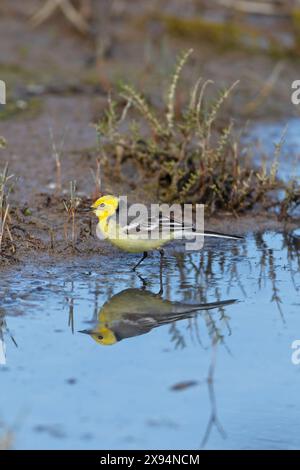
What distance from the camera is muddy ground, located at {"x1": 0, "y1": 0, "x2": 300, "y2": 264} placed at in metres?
8.70

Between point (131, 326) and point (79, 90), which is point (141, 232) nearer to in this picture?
point (131, 326)

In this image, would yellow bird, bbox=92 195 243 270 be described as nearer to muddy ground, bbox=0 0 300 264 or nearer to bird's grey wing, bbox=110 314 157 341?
muddy ground, bbox=0 0 300 264

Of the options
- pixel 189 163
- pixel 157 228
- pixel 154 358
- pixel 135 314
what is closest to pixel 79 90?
pixel 189 163

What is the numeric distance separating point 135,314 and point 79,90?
669 centimetres

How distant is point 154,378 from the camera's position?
220 inches

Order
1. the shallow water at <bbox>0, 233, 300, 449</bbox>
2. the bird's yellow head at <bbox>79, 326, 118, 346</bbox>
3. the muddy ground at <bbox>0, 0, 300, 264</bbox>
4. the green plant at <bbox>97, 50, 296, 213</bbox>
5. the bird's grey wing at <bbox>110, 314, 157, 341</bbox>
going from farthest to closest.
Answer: the green plant at <bbox>97, 50, 296, 213</bbox>
the muddy ground at <bbox>0, 0, 300, 264</bbox>
the bird's grey wing at <bbox>110, 314, 157, 341</bbox>
the bird's yellow head at <bbox>79, 326, 118, 346</bbox>
the shallow water at <bbox>0, 233, 300, 449</bbox>

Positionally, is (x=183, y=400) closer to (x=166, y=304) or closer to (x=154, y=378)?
(x=154, y=378)

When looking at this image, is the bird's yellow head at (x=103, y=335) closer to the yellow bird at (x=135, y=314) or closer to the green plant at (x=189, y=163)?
the yellow bird at (x=135, y=314)

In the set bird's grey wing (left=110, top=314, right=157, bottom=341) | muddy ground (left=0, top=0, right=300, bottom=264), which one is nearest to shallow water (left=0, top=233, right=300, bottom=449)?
bird's grey wing (left=110, top=314, right=157, bottom=341)

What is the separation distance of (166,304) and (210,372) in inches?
56.6

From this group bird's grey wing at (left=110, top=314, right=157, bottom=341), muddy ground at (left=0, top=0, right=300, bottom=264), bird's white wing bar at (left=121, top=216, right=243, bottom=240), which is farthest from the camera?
muddy ground at (left=0, top=0, right=300, bottom=264)

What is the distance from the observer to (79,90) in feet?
42.3
